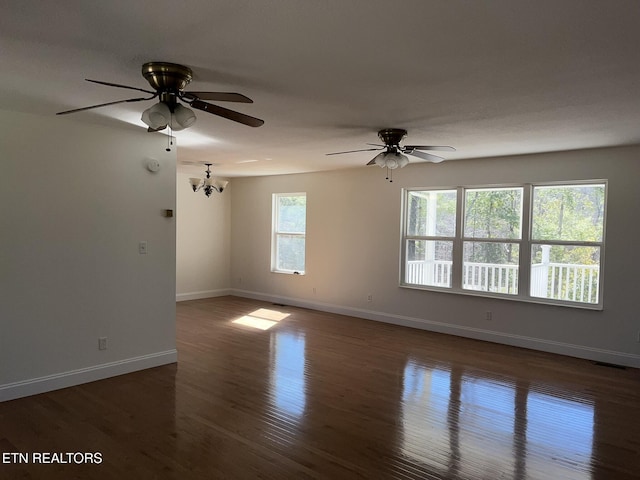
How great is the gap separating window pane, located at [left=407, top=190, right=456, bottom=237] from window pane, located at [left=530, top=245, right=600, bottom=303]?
1162 millimetres

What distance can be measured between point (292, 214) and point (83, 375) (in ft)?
15.2

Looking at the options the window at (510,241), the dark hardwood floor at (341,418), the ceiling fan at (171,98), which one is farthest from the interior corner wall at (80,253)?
the window at (510,241)

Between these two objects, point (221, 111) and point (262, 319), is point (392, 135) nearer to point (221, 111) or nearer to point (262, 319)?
point (221, 111)

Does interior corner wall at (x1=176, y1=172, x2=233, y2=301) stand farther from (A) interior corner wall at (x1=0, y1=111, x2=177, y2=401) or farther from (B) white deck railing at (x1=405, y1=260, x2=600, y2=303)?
(B) white deck railing at (x1=405, y1=260, x2=600, y2=303)

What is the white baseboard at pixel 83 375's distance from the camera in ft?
11.4

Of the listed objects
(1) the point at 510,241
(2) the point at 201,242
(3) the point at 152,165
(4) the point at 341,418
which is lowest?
(4) the point at 341,418

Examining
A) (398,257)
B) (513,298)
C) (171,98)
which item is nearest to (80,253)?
(171,98)

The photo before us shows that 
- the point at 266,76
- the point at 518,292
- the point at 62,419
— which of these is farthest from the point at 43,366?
the point at 518,292

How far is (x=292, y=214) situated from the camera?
7863 millimetres

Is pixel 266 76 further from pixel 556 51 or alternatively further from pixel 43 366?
pixel 43 366

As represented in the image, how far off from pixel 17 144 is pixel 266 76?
7.40 ft

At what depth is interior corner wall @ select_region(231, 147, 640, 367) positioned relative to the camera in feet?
15.2

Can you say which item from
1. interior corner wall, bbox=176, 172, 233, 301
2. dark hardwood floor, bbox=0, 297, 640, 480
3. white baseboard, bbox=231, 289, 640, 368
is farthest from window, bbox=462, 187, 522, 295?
interior corner wall, bbox=176, 172, 233, 301

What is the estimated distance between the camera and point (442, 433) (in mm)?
2986
